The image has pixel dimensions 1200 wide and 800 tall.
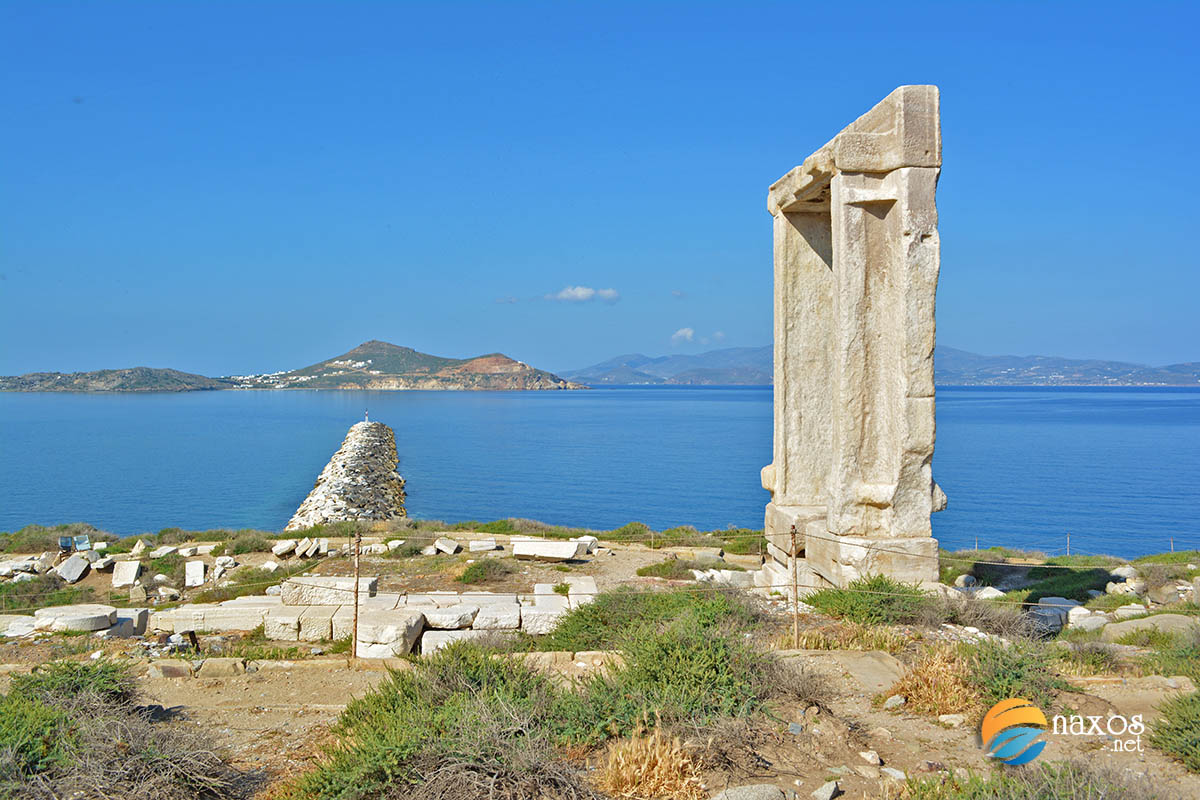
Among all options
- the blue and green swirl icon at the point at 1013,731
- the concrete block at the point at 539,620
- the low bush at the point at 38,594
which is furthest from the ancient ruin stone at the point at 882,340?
the low bush at the point at 38,594

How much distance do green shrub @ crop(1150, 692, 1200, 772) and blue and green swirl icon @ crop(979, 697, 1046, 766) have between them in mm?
713

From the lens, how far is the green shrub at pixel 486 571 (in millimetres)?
14609

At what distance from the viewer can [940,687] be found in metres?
6.62

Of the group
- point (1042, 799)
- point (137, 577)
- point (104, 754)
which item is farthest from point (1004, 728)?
point (137, 577)

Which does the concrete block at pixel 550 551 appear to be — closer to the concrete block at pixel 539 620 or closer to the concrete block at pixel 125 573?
the concrete block at pixel 539 620

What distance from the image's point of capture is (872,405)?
33.4 ft

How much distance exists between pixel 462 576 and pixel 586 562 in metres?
3.08

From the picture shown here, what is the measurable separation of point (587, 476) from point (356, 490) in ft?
52.2

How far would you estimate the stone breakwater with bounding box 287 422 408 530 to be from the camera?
2839 centimetres

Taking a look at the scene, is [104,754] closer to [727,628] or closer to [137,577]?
[727,628]

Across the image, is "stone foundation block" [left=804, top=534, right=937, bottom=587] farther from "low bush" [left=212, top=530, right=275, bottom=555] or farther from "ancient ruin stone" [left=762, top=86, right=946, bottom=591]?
"low bush" [left=212, top=530, right=275, bottom=555]

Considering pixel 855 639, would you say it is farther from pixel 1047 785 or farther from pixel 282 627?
pixel 282 627

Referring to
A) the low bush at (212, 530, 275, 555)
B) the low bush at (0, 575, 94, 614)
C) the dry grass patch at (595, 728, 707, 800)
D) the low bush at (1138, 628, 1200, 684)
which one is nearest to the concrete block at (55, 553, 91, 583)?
the low bush at (0, 575, 94, 614)

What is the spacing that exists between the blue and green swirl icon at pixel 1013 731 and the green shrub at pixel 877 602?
276cm
